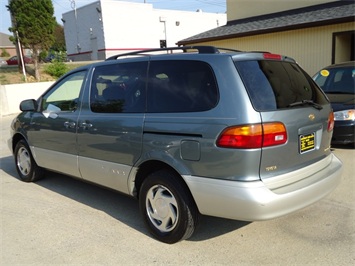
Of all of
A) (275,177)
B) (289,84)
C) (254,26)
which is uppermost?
(254,26)

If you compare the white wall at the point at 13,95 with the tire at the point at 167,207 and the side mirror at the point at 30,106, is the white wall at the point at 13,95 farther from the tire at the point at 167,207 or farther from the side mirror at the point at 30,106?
the tire at the point at 167,207

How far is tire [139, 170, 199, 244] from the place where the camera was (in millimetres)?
3104

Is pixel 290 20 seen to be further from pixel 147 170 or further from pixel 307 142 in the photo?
pixel 147 170

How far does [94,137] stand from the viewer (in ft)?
12.7

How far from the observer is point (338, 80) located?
7.01 metres

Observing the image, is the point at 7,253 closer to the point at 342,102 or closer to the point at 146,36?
the point at 342,102

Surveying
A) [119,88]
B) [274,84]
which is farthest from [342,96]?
[119,88]

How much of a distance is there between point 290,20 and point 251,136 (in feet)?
40.4

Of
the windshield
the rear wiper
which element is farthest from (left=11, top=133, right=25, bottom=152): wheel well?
the windshield

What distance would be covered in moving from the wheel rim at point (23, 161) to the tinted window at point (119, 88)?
202cm

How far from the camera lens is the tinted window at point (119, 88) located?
3.52 meters

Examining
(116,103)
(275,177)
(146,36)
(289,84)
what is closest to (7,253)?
(116,103)

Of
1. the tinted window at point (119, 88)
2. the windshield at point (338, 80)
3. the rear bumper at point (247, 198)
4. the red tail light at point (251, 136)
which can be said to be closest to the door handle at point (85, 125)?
the tinted window at point (119, 88)

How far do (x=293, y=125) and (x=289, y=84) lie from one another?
47cm
